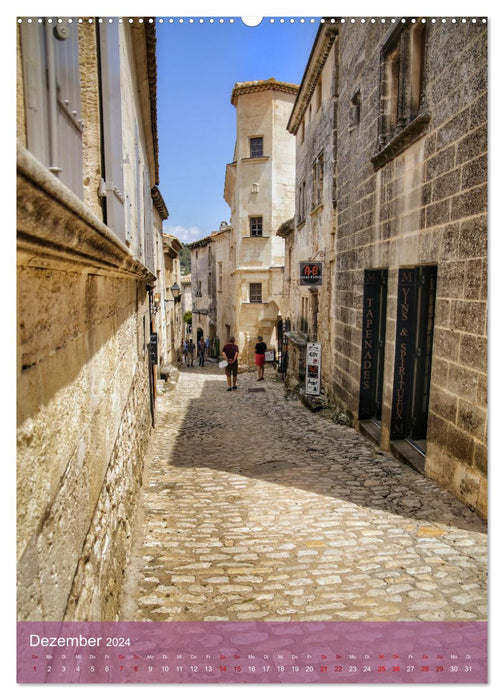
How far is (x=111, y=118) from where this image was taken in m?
3.81

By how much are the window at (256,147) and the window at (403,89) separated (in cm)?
1765

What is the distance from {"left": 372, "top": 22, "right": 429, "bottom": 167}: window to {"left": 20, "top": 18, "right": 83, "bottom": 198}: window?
13.7 feet

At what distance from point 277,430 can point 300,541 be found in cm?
489

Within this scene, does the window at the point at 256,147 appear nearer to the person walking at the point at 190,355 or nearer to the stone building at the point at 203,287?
the stone building at the point at 203,287

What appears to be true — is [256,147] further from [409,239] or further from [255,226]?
[409,239]

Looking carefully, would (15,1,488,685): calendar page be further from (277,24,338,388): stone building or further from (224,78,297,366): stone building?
(224,78,297,366): stone building

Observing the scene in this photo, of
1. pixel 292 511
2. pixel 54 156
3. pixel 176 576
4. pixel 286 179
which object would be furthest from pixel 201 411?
pixel 286 179

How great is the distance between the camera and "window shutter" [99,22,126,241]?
12.2 ft

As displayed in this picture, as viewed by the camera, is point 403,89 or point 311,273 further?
point 311,273

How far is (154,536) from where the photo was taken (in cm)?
425

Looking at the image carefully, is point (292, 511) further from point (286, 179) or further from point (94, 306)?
point (286, 179)

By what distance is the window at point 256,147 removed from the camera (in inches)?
926

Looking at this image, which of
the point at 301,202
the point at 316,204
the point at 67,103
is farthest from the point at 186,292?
the point at 67,103

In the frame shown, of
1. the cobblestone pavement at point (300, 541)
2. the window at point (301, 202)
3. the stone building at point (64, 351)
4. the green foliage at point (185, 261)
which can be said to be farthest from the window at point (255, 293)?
the green foliage at point (185, 261)
